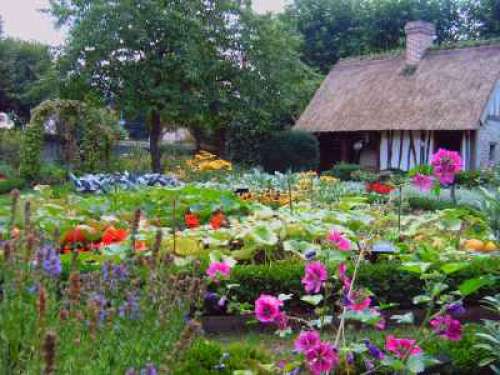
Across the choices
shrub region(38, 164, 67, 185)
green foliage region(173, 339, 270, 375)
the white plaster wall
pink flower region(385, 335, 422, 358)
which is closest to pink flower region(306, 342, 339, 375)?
pink flower region(385, 335, 422, 358)

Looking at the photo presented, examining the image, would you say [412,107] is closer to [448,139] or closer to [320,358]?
[448,139]

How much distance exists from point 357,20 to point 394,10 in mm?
1784

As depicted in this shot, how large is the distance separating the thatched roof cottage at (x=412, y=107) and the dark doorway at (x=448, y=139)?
3cm

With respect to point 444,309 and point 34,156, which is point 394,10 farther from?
point 444,309

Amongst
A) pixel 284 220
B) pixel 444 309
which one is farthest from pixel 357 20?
pixel 444 309

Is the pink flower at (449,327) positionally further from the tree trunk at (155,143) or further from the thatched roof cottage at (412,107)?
the thatched roof cottage at (412,107)

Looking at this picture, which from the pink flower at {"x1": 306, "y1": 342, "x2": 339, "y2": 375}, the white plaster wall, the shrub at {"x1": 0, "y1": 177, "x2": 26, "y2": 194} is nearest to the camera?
the pink flower at {"x1": 306, "y1": 342, "x2": 339, "y2": 375}

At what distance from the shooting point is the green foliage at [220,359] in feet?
10.3

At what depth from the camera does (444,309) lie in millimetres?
2502

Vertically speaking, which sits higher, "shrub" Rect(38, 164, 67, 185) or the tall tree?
the tall tree

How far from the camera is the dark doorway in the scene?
65.4 ft

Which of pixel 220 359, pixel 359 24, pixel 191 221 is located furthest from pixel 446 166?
pixel 359 24

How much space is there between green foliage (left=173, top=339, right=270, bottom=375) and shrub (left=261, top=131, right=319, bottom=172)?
1648 centimetres

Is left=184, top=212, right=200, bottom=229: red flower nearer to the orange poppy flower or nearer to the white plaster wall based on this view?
the orange poppy flower
